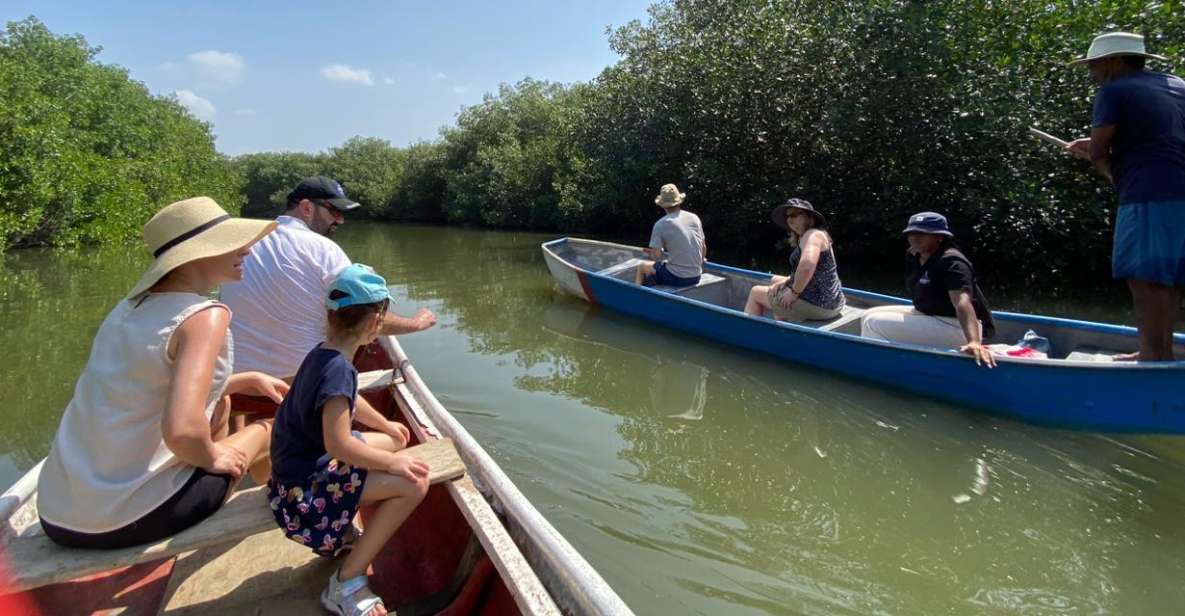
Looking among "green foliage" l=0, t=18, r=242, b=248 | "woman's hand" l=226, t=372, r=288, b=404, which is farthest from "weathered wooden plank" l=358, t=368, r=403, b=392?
"green foliage" l=0, t=18, r=242, b=248

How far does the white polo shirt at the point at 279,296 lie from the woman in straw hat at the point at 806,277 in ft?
14.0

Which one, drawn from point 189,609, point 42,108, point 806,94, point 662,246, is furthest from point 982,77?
point 42,108

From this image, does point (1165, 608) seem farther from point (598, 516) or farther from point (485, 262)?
point (485, 262)

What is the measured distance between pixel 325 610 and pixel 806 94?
1327 centimetres

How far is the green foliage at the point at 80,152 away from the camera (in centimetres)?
1510

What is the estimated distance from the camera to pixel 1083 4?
31.3ft

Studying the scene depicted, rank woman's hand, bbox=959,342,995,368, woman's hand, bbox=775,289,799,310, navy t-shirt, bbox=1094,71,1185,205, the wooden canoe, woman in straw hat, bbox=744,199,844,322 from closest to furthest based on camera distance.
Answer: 1. the wooden canoe
2. navy t-shirt, bbox=1094,71,1185,205
3. woman's hand, bbox=959,342,995,368
4. woman in straw hat, bbox=744,199,844,322
5. woman's hand, bbox=775,289,799,310

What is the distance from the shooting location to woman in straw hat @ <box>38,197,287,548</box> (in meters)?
Result: 1.98

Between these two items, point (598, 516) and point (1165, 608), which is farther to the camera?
point (598, 516)

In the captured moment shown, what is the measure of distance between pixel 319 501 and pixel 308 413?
0.31 meters

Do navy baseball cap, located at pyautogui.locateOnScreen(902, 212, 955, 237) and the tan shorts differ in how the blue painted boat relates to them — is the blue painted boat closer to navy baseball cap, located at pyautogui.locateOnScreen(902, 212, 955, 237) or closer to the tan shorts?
the tan shorts

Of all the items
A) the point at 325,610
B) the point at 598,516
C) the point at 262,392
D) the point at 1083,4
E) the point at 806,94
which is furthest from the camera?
the point at 806,94

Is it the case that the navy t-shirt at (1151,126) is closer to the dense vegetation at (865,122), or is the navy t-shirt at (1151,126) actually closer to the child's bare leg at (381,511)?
the child's bare leg at (381,511)

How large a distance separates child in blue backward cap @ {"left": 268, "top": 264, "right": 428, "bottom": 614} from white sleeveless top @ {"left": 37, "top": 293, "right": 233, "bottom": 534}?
1.22ft
